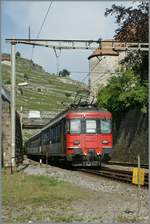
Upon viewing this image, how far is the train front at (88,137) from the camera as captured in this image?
26.4m

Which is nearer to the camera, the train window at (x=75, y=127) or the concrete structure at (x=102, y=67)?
the train window at (x=75, y=127)

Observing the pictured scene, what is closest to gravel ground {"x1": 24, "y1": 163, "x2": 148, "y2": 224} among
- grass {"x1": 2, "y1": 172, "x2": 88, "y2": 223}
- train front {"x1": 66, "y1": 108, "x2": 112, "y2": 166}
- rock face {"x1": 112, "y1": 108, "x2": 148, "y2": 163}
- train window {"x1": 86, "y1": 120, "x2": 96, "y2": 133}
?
grass {"x1": 2, "y1": 172, "x2": 88, "y2": 223}

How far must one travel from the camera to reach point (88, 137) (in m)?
26.9

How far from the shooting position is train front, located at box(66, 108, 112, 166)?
1041 inches

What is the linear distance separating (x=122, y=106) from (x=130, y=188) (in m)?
29.1

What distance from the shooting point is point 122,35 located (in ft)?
90.0

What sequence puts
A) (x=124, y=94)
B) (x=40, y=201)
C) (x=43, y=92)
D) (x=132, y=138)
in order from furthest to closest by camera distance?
(x=43, y=92), (x=124, y=94), (x=132, y=138), (x=40, y=201)

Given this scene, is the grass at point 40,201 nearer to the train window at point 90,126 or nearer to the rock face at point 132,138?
the train window at point 90,126

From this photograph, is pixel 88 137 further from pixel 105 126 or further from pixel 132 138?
pixel 132 138

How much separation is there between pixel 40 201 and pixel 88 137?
1368cm

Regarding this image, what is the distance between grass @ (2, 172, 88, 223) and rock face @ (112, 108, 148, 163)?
21.9 m

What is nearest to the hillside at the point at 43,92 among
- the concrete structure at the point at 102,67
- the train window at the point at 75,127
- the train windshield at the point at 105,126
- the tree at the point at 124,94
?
the concrete structure at the point at 102,67

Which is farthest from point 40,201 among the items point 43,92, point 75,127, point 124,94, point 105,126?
point 43,92

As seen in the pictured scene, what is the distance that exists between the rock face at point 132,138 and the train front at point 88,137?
467 inches
